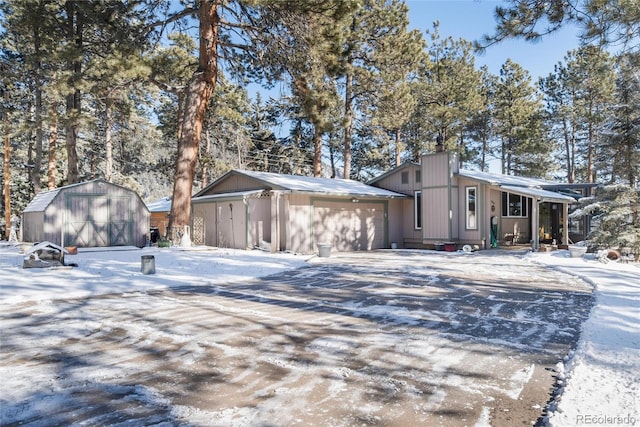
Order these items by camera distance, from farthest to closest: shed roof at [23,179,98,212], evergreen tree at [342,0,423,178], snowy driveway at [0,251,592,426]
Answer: evergreen tree at [342,0,423,178]
shed roof at [23,179,98,212]
snowy driveway at [0,251,592,426]

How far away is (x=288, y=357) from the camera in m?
3.86

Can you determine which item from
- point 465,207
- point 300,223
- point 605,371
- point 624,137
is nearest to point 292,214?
point 300,223

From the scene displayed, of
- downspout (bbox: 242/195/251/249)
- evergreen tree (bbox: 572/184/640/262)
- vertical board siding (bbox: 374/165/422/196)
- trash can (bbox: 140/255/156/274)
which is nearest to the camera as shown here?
trash can (bbox: 140/255/156/274)

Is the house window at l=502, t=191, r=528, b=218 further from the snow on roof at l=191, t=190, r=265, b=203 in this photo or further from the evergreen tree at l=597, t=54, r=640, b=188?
the snow on roof at l=191, t=190, r=265, b=203

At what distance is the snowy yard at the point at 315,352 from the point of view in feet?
9.18

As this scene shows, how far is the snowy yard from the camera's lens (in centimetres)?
280

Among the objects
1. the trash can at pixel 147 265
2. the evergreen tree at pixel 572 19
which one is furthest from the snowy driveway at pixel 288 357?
the evergreen tree at pixel 572 19

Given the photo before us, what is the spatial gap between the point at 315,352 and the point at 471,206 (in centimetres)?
1388

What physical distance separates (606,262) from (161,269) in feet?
37.8

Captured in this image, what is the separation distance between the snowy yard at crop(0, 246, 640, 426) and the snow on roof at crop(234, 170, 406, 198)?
7.58 metres

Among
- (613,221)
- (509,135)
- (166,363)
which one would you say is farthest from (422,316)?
(509,135)

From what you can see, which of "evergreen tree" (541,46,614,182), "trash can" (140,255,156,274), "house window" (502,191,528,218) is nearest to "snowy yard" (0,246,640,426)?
"trash can" (140,255,156,274)

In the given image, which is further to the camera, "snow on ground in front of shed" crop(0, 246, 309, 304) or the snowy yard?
"snow on ground in front of shed" crop(0, 246, 309, 304)

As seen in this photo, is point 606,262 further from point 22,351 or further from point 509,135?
point 509,135
